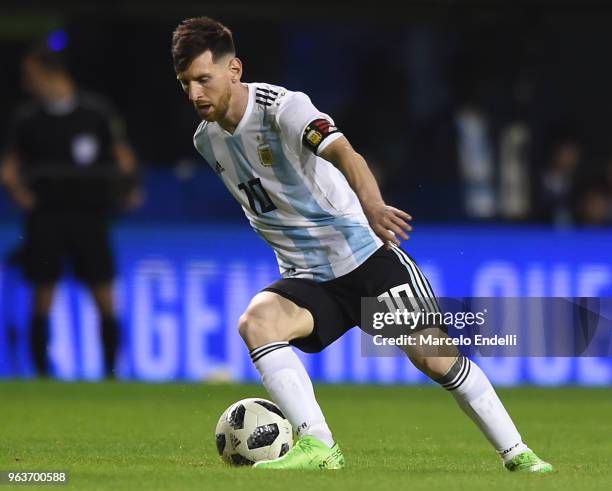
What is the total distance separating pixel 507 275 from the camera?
1218 cm

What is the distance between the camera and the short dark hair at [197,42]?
6.41 metres

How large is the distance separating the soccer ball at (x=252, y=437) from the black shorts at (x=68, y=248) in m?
5.50

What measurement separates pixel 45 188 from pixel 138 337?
135 cm

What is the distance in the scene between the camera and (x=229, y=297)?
1222cm

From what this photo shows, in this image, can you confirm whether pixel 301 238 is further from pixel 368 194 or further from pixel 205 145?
pixel 368 194

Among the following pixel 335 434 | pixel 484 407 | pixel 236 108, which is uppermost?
pixel 236 108

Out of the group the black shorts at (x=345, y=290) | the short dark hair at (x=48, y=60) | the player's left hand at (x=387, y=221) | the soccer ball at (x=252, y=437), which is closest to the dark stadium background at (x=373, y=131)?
the short dark hair at (x=48, y=60)

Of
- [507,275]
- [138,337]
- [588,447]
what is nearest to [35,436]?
[588,447]

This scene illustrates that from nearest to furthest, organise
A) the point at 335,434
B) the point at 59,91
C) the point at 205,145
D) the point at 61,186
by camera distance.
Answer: the point at 205,145 < the point at 335,434 < the point at 59,91 < the point at 61,186

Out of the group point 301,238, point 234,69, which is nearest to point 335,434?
point 301,238

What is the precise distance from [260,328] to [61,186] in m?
6.22

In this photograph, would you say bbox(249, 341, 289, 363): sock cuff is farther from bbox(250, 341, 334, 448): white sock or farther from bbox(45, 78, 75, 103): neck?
bbox(45, 78, 75, 103): neck

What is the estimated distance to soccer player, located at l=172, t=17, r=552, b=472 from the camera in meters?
6.38

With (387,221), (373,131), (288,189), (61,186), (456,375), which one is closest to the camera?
(387,221)
